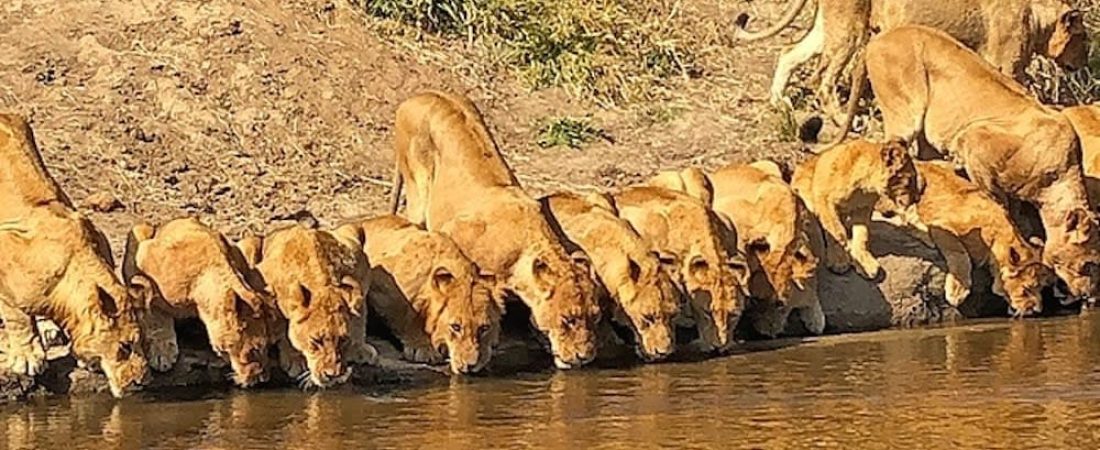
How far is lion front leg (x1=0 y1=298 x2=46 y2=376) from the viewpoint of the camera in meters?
10.4

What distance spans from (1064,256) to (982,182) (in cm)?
63

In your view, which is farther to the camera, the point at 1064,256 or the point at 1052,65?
the point at 1052,65

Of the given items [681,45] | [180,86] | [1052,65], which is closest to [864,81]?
[1052,65]

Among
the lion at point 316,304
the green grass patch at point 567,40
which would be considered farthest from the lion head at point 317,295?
the green grass patch at point 567,40

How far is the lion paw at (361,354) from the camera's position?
10.9 metres

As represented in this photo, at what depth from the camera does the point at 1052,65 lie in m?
17.5

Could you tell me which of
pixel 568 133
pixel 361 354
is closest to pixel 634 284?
pixel 361 354

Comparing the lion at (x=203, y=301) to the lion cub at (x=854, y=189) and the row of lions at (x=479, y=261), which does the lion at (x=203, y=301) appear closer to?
Answer: the row of lions at (x=479, y=261)

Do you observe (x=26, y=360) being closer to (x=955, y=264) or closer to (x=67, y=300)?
(x=67, y=300)

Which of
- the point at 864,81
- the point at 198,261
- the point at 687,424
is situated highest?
the point at 864,81

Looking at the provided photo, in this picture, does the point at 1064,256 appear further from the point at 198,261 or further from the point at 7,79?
the point at 7,79

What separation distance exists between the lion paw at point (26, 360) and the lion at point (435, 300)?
1.65m

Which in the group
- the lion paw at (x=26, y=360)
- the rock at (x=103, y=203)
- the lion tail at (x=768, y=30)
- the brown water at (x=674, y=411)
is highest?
the lion tail at (x=768, y=30)

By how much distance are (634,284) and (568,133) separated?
18.0 ft
